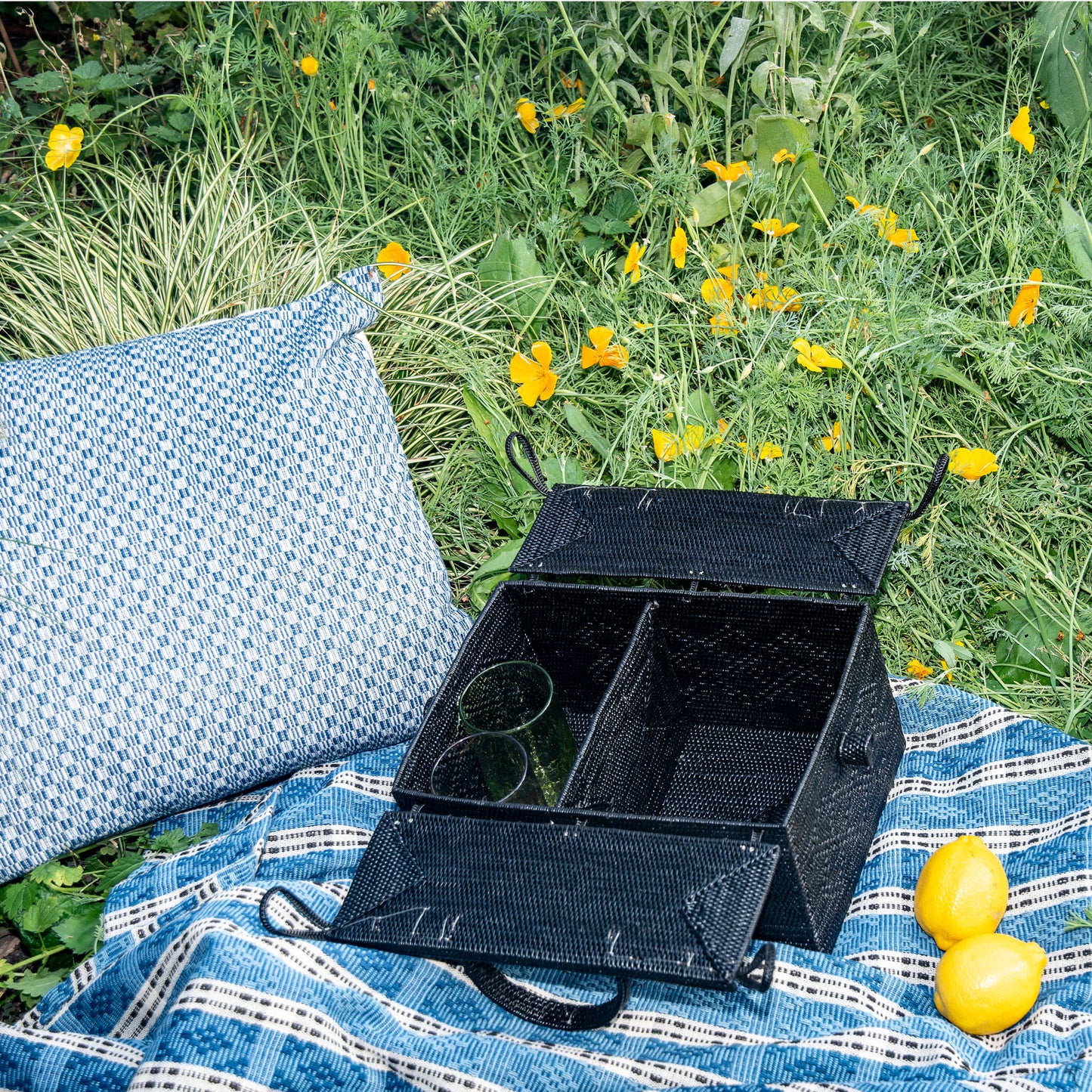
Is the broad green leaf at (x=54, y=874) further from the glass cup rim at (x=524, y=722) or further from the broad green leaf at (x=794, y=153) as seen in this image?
the broad green leaf at (x=794, y=153)

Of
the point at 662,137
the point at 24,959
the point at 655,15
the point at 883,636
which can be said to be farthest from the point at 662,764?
the point at 655,15

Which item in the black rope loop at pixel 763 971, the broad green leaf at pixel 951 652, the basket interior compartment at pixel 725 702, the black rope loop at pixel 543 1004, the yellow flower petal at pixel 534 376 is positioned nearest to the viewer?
the black rope loop at pixel 763 971

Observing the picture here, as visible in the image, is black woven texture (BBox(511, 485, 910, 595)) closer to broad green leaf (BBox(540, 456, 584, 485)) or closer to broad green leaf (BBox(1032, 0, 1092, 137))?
broad green leaf (BBox(540, 456, 584, 485))

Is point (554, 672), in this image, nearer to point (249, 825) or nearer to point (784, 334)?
point (249, 825)

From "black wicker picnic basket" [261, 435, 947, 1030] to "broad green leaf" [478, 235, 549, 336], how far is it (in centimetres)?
40

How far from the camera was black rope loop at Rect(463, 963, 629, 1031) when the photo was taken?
1038 mm

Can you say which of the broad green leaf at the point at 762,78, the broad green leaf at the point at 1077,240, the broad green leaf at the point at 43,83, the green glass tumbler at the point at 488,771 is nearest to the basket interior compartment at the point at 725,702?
the green glass tumbler at the point at 488,771

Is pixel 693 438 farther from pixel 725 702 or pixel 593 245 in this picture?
pixel 593 245

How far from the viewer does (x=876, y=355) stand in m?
1.59

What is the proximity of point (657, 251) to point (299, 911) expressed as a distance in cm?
126

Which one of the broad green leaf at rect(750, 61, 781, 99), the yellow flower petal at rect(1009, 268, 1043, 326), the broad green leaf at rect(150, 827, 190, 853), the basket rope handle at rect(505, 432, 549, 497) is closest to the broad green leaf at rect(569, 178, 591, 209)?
the broad green leaf at rect(750, 61, 781, 99)

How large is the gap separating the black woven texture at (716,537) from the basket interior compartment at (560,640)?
0.03 m

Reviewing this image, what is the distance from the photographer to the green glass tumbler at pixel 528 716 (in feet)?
4.00

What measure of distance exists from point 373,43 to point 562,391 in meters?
0.74
